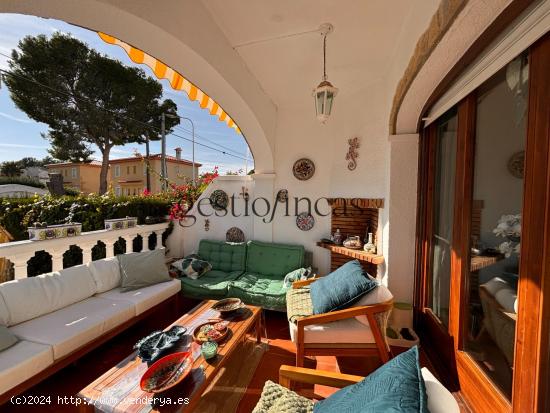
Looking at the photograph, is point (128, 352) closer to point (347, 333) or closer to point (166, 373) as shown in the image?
point (166, 373)

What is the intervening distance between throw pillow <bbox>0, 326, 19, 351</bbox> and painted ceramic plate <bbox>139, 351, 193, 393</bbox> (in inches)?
53.1

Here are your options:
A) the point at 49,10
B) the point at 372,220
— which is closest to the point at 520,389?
the point at 372,220

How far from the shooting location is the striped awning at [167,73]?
2221 millimetres

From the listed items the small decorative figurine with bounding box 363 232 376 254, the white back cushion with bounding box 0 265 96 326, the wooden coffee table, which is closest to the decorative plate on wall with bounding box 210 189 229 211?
the white back cushion with bounding box 0 265 96 326

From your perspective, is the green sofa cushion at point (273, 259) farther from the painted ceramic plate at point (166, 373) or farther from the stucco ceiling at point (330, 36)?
the stucco ceiling at point (330, 36)

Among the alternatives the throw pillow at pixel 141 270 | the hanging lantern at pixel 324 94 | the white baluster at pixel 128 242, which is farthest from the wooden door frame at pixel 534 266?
the white baluster at pixel 128 242

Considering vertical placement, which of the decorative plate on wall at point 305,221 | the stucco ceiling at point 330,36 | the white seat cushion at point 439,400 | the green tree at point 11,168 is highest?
the green tree at point 11,168

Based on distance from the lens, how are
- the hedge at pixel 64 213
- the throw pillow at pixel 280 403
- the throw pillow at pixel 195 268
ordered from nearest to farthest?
the throw pillow at pixel 280 403 → the throw pillow at pixel 195 268 → the hedge at pixel 64 213

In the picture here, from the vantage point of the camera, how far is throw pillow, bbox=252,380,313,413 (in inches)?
53.2

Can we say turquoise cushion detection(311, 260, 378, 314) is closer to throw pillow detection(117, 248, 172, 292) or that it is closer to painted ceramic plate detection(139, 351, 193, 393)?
painted ceramic plate detection(139, 351, 193, 393)

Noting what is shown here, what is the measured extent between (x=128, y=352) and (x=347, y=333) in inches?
96.8

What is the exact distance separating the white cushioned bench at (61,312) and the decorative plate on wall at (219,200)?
1.94 metres

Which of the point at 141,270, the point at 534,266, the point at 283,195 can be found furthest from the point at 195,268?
the point at 534,266

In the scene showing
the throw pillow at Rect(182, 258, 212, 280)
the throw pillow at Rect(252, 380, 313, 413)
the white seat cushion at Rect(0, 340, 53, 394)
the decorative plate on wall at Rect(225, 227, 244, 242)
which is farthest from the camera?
the decorative plate on wall at Rect(225, 227, 244, 242)
